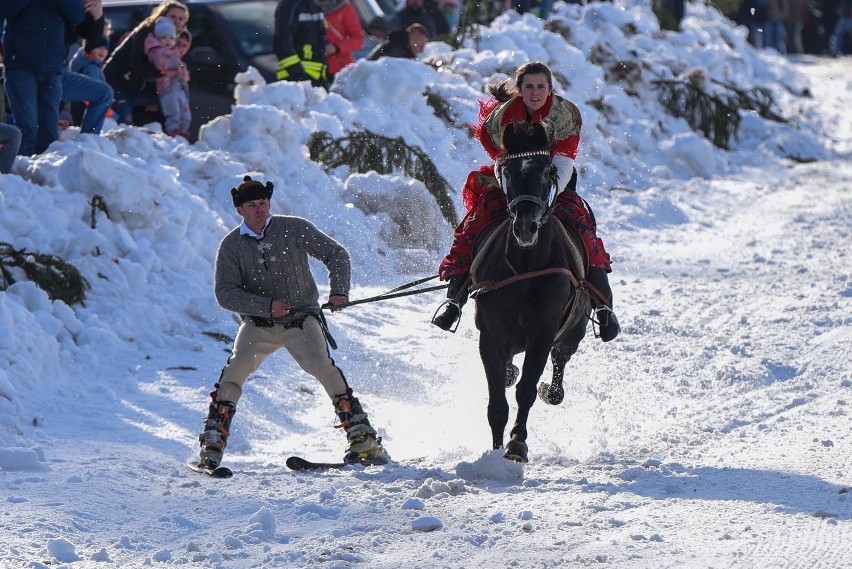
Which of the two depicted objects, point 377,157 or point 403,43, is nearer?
point 377,157

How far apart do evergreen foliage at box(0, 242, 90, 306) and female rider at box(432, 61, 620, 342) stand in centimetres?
287

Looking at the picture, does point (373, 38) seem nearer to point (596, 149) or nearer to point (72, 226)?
point (596, 149)

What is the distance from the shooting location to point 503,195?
27.0ft

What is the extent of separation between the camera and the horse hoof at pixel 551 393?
900 cm

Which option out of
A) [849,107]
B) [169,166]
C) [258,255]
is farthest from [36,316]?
[849,107]

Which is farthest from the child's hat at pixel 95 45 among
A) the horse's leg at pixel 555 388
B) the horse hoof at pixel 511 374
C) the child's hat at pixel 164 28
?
the horse's leg at pixel 555 388

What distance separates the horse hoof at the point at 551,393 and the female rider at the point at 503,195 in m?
0.70

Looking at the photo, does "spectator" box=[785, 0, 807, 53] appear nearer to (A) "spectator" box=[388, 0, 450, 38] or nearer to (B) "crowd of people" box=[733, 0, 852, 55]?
(B) "crowd of people" box=[733, 0, 852, 55]

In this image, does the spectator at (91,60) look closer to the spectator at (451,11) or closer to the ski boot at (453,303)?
the ski boot at (453,303)

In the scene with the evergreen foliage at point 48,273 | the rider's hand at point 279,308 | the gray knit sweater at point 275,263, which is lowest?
the evergreen foliage at point 48,273

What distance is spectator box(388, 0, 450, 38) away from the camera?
17422mm

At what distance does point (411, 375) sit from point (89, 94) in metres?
3.81

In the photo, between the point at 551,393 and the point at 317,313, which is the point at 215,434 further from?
the point at 551,393

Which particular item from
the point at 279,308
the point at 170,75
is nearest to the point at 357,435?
the point at 279,308
